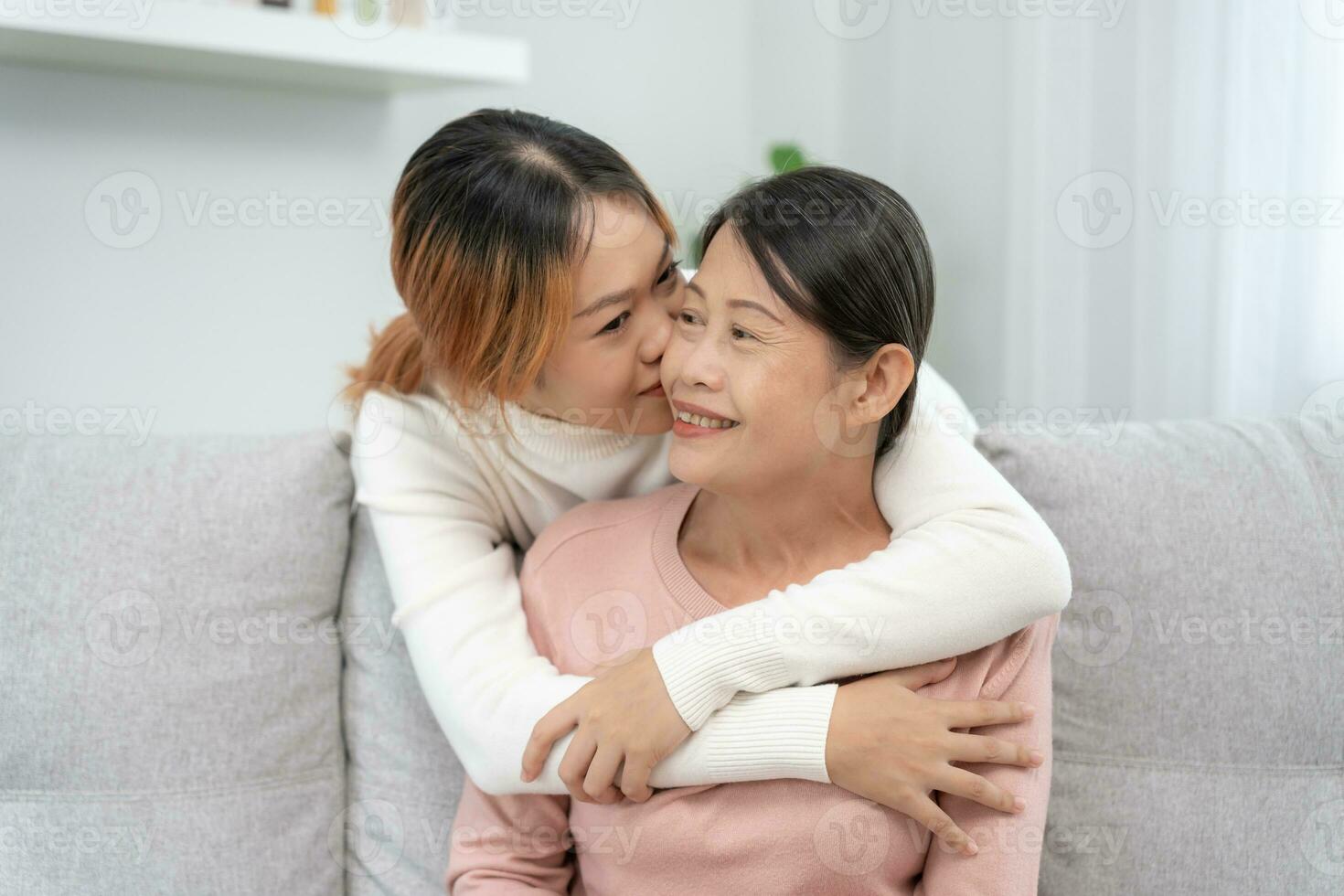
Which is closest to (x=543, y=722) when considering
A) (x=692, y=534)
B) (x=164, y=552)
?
(x=692, y=534)

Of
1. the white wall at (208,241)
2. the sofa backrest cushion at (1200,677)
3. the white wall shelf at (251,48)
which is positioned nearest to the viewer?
the sofa backrest cushion at (1200,677)

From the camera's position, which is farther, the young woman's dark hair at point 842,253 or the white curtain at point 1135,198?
the white curtain at point 1135,198

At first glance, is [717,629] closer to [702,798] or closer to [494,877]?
[702,798]

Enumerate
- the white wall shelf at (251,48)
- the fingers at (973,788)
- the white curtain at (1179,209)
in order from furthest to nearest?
the white wall shelf at (251,48) < the white curtain at (1179,209) < the fingers at (973,788)

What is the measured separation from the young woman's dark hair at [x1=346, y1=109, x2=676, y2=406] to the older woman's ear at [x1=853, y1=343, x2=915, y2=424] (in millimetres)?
328

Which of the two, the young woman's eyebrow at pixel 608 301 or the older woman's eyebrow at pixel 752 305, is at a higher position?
the older woman's eyebrow at pixel 752 305

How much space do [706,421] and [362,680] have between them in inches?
25.0

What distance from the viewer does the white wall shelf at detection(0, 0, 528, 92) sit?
84.6 inches

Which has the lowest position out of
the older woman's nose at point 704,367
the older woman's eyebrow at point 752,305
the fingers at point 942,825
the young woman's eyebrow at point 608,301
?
the fingers at point 942,825

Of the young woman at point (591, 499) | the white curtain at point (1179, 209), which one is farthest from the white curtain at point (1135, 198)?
the young woman at point (591, 499)

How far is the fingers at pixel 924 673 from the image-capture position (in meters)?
1.19

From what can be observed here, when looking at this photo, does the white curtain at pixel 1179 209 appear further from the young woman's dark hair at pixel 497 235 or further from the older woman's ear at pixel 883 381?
the young woman's dark hair at pixel 497 235

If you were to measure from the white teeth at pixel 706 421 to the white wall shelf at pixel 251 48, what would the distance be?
60.7 inches

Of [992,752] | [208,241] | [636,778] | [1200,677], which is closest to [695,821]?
[636,778]
